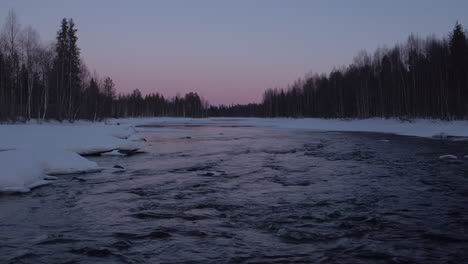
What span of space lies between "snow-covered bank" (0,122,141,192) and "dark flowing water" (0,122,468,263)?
92 centimetres

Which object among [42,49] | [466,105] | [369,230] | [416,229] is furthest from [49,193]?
[466,105]

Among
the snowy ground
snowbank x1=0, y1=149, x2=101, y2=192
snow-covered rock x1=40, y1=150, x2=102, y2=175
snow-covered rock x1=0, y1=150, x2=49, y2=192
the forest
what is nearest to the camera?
snow-covered rock x1=0, y1=150, x2=49, y2=192

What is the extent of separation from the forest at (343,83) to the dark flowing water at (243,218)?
102 ft

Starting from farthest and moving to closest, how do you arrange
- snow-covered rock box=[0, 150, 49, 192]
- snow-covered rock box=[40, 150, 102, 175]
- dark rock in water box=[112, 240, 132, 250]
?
1. snow-covered rock box=[40, 150, 102, 175]
2. snow-covered rock box=[0, 150, 49, 192]
3. dark rock in water box=[112, 240, 132, 250]

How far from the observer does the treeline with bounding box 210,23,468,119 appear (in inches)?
1924

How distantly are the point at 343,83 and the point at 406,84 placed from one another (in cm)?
2327

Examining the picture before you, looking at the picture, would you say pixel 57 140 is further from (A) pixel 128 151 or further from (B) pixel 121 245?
(B) pixel 121 245

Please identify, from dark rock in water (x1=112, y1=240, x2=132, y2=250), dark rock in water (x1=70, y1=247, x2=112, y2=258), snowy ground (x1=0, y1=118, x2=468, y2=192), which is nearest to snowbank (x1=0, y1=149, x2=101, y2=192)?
snowy ground (x1=0, y1=118, x2=468, y2=192)

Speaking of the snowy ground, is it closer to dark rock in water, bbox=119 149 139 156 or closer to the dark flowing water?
dark rock in water, bbox=119 149 139 156

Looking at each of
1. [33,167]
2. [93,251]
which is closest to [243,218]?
[93,251]

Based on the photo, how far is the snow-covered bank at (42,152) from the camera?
1170 cm

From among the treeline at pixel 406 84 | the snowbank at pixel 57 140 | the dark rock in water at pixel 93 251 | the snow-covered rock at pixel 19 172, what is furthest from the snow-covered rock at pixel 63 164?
the treeline at pixel 406 84

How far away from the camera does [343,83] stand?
284ft

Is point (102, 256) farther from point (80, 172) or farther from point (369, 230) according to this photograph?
point (80, 172)
